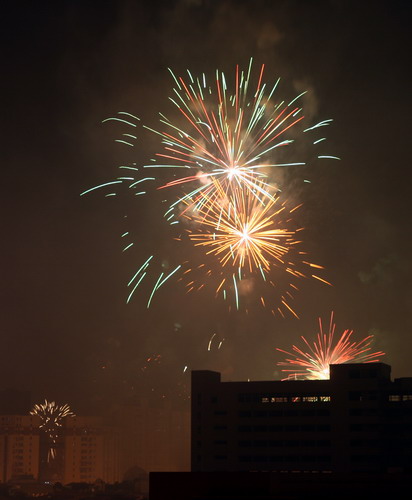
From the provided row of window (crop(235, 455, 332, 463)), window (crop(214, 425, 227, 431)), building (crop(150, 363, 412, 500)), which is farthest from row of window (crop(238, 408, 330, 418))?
row of window (crop(235, 455, 332, 463))

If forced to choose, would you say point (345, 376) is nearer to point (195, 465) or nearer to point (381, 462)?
point (381, 462)

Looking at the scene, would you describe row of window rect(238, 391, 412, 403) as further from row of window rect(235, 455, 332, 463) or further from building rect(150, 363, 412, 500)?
row of window rect(235, 455, 332, 463)

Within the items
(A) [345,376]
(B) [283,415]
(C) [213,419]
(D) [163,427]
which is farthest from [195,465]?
(D) [163,427]

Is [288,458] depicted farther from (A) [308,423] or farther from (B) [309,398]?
(B) [309,398]

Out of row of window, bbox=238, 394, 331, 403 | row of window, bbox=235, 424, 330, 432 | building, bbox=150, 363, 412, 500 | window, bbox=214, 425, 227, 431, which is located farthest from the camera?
window, bbox=214, 425, 227, 431

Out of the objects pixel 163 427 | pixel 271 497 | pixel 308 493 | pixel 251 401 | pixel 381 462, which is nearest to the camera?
pixel 271 497

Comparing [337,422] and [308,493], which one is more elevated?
[337,422]

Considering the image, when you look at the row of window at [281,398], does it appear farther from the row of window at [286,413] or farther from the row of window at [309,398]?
the row of window at [286,413]

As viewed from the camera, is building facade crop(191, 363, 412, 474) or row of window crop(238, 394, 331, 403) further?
row of window crop(238, 394, 331, 403)
